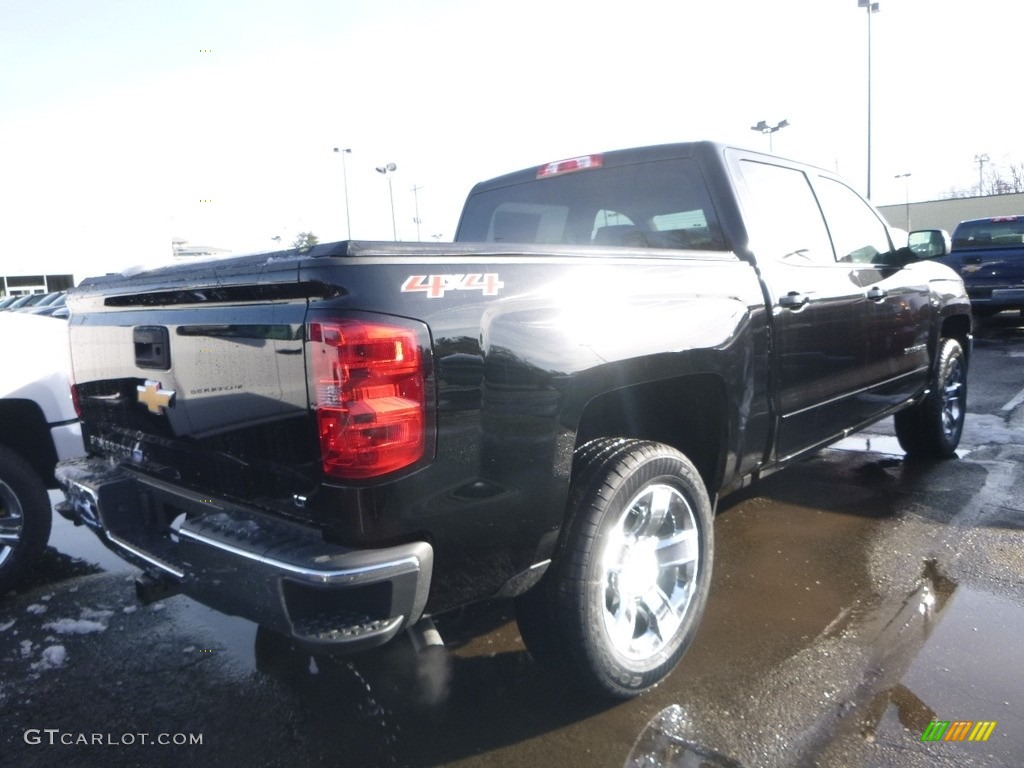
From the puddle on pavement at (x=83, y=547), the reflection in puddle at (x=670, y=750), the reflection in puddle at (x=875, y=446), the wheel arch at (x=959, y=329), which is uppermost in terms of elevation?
the wheel arch at (x=959, y=329)

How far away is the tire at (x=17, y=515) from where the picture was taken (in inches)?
140

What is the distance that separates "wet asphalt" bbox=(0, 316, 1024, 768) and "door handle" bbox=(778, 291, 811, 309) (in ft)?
4.14

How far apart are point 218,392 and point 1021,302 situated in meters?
14.0

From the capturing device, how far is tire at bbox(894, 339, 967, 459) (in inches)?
206

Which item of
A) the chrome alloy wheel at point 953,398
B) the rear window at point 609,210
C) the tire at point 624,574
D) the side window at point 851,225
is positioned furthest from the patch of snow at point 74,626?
the chrome alloy wheel at point 953,398

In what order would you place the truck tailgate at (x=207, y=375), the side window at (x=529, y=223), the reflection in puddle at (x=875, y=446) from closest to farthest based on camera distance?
the truck tailgate at (x=207, y=375)
the side window at (x=529, y=223)
the reflection in puddle at (x=875, y=446)

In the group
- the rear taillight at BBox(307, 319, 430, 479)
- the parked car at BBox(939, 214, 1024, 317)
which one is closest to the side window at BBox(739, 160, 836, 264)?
the rear taillight at BBox(307, 319, 430, 479)

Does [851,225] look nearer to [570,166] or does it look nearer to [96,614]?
[570,166]

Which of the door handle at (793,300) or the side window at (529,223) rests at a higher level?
the side window at (529,223)

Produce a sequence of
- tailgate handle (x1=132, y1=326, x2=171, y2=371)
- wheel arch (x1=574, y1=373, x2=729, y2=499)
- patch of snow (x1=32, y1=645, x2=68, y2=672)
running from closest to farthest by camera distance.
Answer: tailgate handle (x1=132, y1=326, x2=171, y2=371) < wheel arch (x1=574, y1=373, x2=729, y2=499) < patch of snow (x1=32, y1=645, x2=68, y2=672)

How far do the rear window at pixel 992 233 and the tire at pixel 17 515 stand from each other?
562 inches

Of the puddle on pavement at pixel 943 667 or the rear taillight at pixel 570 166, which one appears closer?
the puddle on pavement at pixel 943 667

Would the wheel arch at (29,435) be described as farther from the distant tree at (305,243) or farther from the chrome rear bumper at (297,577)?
Answer: the chrome rear bumper at (297,577)

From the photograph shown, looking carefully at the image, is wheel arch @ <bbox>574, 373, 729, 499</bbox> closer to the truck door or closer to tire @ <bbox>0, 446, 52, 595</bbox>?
the truck door
